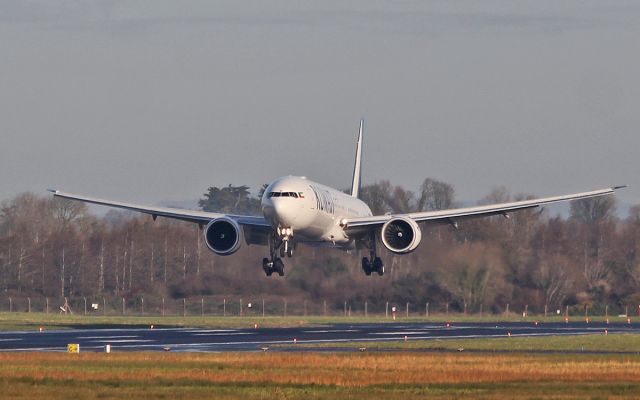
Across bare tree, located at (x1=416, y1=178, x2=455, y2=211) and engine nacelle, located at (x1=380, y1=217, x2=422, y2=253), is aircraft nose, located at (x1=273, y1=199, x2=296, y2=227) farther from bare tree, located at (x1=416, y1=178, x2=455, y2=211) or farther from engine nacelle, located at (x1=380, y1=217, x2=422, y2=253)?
bare tree, located at (x1=416, y1=178, x2=455, y2=211)

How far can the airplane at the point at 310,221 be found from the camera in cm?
6238

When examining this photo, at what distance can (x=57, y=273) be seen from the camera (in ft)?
318

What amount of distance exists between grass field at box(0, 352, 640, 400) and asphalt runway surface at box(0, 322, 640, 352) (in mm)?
6572

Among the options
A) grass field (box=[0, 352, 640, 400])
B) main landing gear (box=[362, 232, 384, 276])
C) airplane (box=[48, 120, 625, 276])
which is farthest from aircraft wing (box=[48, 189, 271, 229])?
grass field (box=[0, 352, 640, 400])

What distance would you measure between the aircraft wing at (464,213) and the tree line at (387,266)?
441 cm

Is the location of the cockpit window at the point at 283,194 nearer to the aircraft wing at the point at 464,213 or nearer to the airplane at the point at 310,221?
the airplane at the point at 310,221

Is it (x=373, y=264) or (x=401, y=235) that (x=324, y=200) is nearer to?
(x=401, y=235)

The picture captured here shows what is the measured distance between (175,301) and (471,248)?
68.3ft

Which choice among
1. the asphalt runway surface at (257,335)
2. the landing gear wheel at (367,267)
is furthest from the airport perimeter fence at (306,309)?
the landing gear wheel at (367,267)

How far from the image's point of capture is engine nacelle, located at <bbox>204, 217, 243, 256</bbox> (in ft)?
223

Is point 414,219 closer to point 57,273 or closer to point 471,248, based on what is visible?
point 471,248

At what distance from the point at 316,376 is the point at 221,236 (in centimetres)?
2580

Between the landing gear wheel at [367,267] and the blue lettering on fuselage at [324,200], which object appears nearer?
the blue lettering on fuselage at [324,200]

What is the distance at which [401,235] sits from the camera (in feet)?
224
